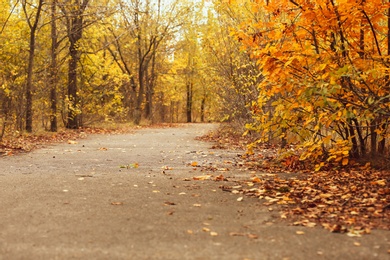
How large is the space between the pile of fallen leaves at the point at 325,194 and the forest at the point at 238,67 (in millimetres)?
406

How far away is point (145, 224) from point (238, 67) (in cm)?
836

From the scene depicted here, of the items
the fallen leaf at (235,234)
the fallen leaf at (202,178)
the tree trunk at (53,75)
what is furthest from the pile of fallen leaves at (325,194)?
the tree trunk at (53,75)

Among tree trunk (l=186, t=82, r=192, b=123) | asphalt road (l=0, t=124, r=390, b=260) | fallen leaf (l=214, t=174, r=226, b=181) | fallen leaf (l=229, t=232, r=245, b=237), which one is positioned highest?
tree trunk (l=186, t=82, r=192, b=123)

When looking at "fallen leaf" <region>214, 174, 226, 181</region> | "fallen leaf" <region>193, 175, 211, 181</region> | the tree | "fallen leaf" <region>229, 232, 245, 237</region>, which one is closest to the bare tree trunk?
the tree

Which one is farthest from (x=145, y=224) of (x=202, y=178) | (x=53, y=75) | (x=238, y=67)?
(x=53, y=75)

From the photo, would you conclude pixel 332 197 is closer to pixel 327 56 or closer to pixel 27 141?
pixel 327 56

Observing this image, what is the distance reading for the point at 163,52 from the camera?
114 feet

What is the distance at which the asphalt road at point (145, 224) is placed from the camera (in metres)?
3.50

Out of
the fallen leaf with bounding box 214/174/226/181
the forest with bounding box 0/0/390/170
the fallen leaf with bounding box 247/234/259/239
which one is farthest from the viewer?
the fallen leaf with bounding box 214/174/226/181

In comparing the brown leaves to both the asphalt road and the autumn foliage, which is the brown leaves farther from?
the autumn foliage

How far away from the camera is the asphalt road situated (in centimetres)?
350

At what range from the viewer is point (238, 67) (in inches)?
476

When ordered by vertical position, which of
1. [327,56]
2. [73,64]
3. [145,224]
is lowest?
[145,224]

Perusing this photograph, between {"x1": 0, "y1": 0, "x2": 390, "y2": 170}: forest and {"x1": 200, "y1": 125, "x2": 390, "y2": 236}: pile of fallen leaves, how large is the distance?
0.41 m
